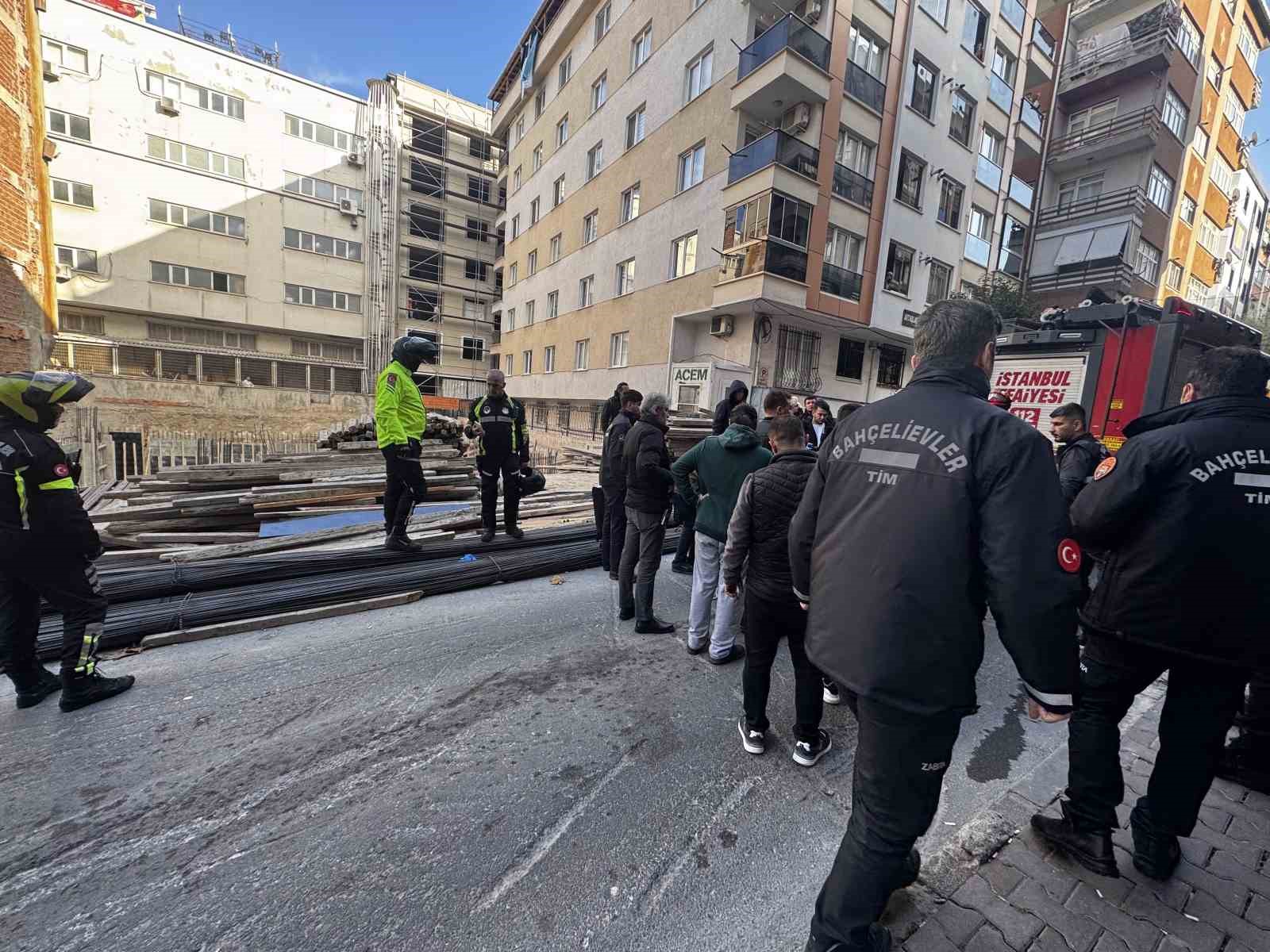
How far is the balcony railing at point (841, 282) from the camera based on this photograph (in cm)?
1598

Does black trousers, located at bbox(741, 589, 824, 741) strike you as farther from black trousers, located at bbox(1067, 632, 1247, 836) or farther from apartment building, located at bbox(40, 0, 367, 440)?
apartment building, located at bbox(40, 0, 367, 440)

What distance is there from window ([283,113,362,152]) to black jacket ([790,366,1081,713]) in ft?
139

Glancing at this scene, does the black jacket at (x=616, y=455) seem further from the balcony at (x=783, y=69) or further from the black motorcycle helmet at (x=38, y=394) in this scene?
the balcony at (x=783, y=69)

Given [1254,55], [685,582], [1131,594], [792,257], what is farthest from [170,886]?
[1254,55]

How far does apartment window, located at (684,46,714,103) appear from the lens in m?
16.6

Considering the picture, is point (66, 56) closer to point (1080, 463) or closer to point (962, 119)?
point (962, 119)

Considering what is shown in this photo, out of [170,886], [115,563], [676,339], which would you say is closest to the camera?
[170,886]

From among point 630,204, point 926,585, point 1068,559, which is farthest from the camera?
point 630,204

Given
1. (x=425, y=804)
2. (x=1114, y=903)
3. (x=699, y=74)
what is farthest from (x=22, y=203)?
(x=1114, y=903)

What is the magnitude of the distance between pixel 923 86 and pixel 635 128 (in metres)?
10.1

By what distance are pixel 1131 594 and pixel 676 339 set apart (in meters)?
16.7

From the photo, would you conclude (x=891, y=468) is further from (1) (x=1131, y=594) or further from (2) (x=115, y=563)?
(2) (x=115, y=563)

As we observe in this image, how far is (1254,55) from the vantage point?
25.1m

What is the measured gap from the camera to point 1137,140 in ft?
65.5
